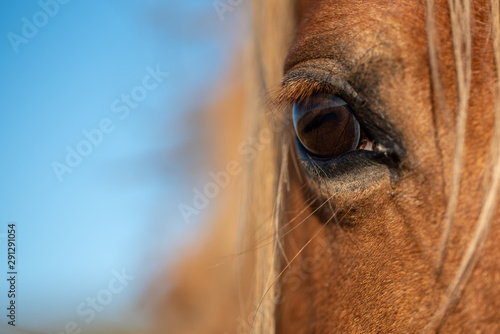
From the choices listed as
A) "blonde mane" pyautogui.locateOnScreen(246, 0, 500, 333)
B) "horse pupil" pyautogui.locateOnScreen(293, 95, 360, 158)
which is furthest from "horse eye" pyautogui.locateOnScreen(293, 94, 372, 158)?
"blonde mane" pyautogui.locateOnScreen(246, 0, 500, 333)

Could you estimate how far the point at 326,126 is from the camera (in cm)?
109

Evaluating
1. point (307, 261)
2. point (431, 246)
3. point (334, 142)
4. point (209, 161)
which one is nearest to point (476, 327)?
point (431, 246)

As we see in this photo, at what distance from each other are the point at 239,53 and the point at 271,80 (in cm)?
201

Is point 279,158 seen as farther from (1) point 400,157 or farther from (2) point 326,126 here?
(1) point 400,157

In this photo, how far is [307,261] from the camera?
55.3 inches

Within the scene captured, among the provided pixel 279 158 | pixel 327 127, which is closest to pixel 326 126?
pixel 327 127

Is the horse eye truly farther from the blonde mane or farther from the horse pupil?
the blonde mane

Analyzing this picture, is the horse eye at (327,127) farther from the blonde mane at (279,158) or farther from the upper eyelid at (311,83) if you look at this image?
the blonde mane at (279,158)

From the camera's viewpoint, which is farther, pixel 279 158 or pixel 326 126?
pixel 279 158

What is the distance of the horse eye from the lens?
1.04 metres

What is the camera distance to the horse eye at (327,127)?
1040 mm

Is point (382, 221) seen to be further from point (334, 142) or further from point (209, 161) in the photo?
point (209, 161)

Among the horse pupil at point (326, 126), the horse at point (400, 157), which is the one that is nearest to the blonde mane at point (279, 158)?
the horse at point (400, 157)

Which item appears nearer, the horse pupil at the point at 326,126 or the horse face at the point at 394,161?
the horse face at the point at 394,161
